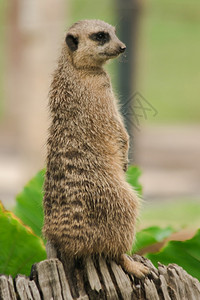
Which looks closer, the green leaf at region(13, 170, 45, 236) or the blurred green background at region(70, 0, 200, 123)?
the green leaf at region(13, 170, 45, 236)

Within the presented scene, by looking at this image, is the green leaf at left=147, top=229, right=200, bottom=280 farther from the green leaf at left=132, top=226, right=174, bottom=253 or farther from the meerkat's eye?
the meerkat's eye

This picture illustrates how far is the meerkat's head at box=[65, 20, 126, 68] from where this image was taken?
3105mm

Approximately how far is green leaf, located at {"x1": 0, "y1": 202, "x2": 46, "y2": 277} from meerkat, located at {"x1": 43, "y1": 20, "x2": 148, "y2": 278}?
78mm

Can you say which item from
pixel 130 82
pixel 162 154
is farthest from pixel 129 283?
pixel 162 154

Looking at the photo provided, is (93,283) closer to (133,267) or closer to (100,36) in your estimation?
(133,267)

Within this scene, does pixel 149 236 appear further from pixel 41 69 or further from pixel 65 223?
pixel 41 69

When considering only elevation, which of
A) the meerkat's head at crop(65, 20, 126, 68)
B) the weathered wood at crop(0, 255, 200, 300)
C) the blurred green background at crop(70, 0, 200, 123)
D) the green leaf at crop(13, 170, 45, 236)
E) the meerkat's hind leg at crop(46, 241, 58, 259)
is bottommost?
the weathered wood at crop(0, 255, 200, 300)

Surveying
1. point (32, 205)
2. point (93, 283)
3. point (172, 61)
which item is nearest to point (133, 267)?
point (93, 283)

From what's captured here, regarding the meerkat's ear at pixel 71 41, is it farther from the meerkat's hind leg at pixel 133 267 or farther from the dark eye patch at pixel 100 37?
the meerkat's hind leg at pixel 133 267

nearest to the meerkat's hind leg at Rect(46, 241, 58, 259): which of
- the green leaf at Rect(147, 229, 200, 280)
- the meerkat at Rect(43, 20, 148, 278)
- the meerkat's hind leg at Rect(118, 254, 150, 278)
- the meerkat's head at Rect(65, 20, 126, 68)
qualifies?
the meerkat at Rect(43, 20, 148, 278)

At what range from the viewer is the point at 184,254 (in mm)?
3117

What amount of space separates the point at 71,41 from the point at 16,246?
3.40 feet

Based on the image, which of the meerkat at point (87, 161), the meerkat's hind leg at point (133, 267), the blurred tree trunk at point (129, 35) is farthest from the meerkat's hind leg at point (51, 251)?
the blurred tree trunk at point (129, 35)

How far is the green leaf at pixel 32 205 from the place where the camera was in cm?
355
